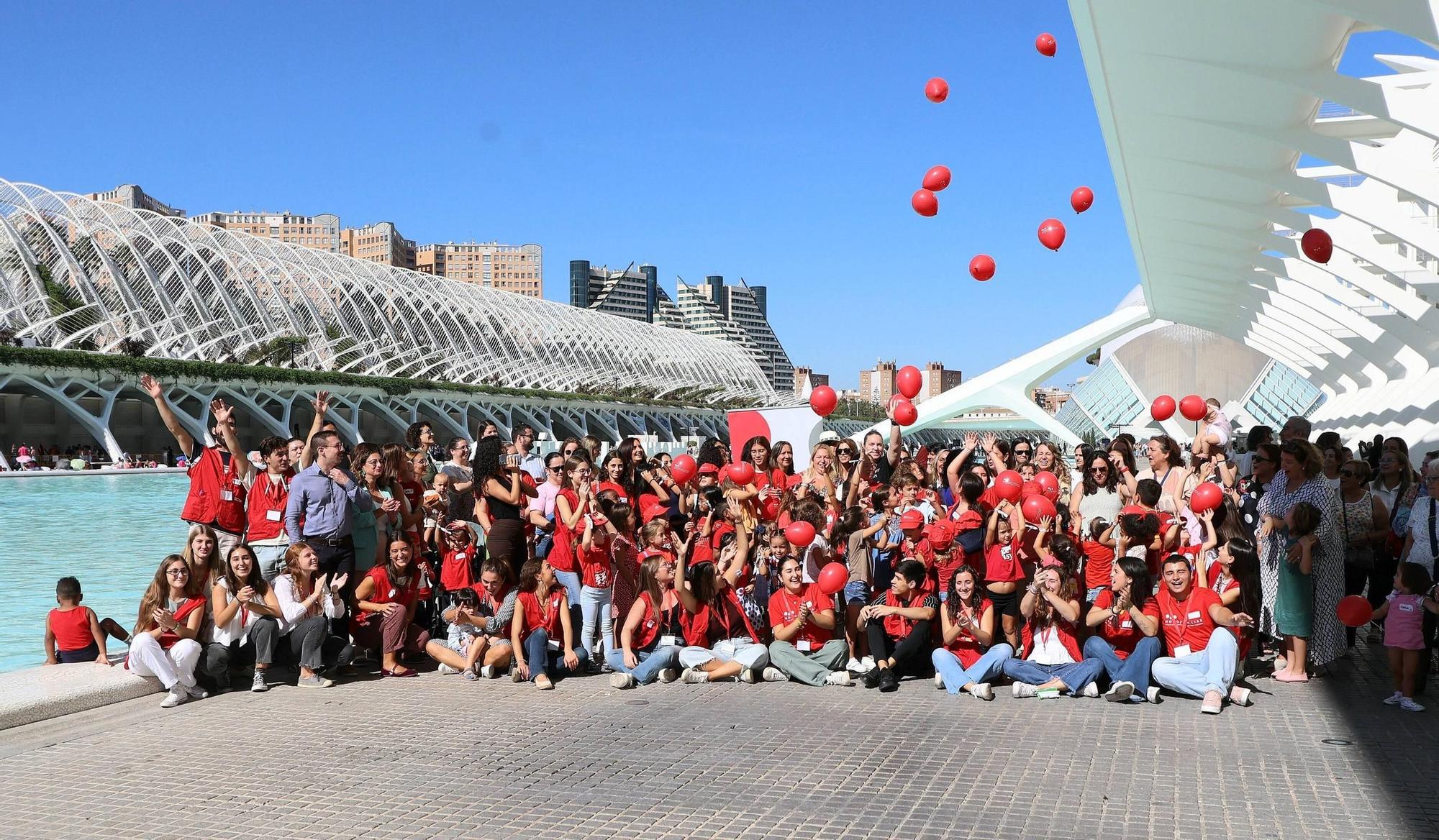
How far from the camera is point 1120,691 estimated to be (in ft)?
20.9

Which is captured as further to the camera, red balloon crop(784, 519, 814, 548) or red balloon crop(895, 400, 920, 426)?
red balloon crop(895, 400, 920, 426)

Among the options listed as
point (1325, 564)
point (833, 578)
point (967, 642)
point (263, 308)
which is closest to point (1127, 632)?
point (967, 642)

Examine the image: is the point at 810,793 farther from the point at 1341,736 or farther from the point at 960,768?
the point at 1341,736

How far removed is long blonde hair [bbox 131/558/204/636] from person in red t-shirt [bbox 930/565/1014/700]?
4.45 metres

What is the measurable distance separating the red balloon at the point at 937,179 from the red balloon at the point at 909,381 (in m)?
2.06

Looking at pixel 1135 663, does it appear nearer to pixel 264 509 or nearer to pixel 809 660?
pixel 809 660

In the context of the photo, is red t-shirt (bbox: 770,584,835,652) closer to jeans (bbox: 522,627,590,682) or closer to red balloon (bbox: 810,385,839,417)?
jeans (bbox: 522,627,590,682)

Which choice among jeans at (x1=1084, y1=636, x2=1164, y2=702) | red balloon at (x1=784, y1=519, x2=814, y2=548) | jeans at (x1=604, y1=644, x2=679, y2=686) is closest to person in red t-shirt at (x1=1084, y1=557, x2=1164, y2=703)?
jeans at (x1=1084, y1=636, x2=1164, y2=702)

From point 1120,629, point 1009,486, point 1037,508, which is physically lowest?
point 1120,629

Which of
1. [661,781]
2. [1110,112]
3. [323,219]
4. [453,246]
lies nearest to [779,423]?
[1110,112]

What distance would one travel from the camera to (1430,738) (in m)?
5.55

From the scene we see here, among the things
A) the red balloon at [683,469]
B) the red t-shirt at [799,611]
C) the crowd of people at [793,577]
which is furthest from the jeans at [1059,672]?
the red balloon at [683,469]

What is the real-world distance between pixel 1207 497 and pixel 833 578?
2.47 metres

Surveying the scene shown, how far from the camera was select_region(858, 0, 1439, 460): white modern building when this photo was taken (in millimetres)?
9023
